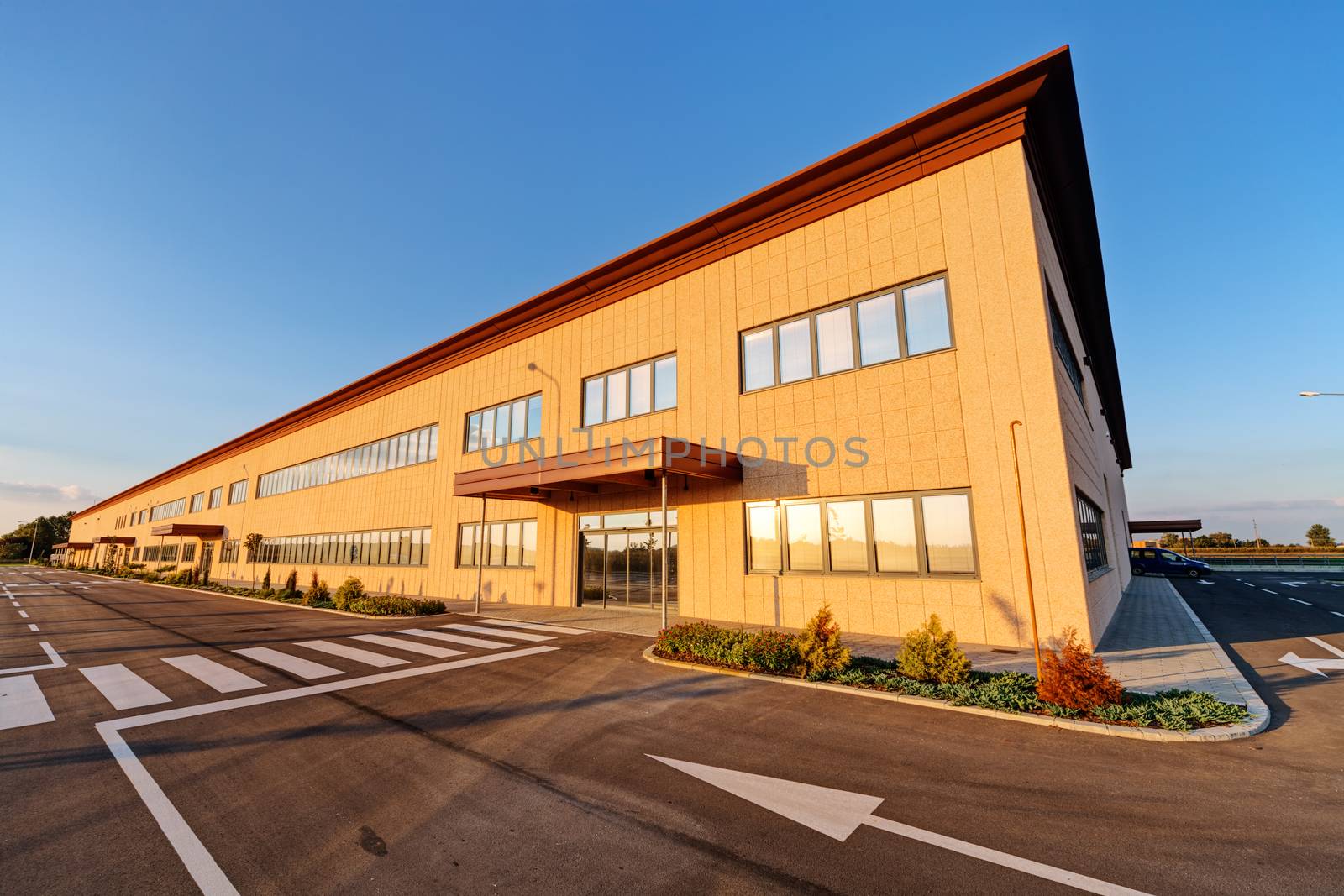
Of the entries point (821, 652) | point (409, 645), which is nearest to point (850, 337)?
point (821, 652)

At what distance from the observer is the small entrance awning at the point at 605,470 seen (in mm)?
13773

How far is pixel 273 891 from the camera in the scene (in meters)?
3.63

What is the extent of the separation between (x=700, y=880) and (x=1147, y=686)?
8.23 m

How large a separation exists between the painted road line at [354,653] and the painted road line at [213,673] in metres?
1.83

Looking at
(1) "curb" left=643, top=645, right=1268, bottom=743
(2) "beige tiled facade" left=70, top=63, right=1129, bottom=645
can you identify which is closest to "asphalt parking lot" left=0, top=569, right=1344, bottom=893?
(1) "curb" left=643, top=645, right=1268, bottom=743

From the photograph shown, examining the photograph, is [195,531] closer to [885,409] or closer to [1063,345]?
[885,409]

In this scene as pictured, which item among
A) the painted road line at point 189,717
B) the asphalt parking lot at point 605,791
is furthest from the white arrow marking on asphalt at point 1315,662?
the painted road line at point 189,717

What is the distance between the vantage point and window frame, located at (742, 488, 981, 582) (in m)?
11.9

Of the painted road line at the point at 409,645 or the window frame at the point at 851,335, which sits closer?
the painted road line at the point at 409,645

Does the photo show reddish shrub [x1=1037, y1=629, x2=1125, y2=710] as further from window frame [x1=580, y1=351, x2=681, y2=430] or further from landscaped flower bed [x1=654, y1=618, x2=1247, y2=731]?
window frame [x1=580, y1=351, x2=681, y2=430]

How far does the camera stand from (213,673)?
33.1 feet

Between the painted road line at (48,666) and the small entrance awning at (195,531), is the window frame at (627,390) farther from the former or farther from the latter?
the small entrance awning at (195,531)

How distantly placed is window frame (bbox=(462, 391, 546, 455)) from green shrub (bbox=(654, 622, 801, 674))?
1283cm

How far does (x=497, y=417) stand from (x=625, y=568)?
9.86m
